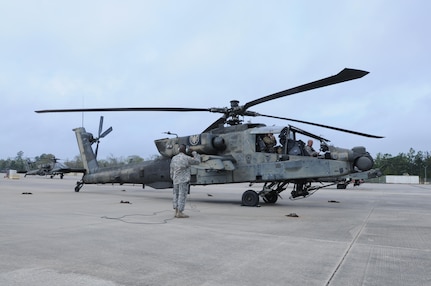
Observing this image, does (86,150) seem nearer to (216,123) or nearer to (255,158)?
(216,123)

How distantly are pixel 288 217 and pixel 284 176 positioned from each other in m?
2.48

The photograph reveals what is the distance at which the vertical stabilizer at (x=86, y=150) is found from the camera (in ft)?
54.5

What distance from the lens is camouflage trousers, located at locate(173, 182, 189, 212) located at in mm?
7820

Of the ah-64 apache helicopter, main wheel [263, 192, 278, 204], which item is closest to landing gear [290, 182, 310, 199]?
the ah-64 apache helicopter

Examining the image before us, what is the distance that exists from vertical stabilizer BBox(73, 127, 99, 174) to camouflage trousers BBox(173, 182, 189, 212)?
31.8ft

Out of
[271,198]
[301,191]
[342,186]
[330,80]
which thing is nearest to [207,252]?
[330,80]

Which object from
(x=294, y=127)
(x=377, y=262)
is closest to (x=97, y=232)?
(x=377, y=262)

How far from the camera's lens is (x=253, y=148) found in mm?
11281

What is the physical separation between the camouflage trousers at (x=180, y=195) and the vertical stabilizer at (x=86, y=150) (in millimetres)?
9683

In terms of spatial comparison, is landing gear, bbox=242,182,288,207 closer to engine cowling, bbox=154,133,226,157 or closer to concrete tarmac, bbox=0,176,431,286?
engine cowling, bbox=154,133,226,157

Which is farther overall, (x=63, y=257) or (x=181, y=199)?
(x=181, y=199)

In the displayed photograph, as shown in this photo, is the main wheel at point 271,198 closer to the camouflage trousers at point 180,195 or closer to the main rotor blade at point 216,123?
the main rotor blade at point 216,123

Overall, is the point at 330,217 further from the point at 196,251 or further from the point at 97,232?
the point at 97,232

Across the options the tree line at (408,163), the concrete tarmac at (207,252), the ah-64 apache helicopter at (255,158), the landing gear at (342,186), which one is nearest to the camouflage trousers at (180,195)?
the concrete tarmac at (207,252)
